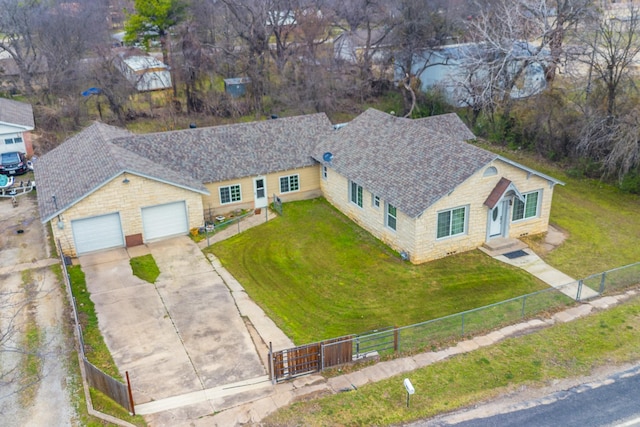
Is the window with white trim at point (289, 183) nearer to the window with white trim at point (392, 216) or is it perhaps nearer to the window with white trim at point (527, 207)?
the window with white trim at point (392, 216)

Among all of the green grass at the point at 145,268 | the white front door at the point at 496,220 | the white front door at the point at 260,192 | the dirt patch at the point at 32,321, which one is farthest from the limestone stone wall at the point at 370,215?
the dirt patch at the point at 32,321

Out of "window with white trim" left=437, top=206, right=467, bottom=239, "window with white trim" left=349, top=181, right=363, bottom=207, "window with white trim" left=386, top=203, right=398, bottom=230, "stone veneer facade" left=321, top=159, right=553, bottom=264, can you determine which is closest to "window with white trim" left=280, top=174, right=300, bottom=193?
"window with white trim" left=349, top=181, right=363, bottom=207

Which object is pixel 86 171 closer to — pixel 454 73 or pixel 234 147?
pixel 234 147

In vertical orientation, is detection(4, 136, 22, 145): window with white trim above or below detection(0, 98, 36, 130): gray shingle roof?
below

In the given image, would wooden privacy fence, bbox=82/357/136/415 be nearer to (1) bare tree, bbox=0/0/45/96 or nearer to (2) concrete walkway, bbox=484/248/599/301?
(2) concrete walkway, bbox=484/248/599/301

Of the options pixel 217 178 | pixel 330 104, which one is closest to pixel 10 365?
pixel 217 178

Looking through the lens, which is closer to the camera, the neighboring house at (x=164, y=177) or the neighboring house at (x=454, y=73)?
the neighboring house at (x=164, y=177)

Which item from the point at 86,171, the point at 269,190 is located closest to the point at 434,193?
the point at 269,190
